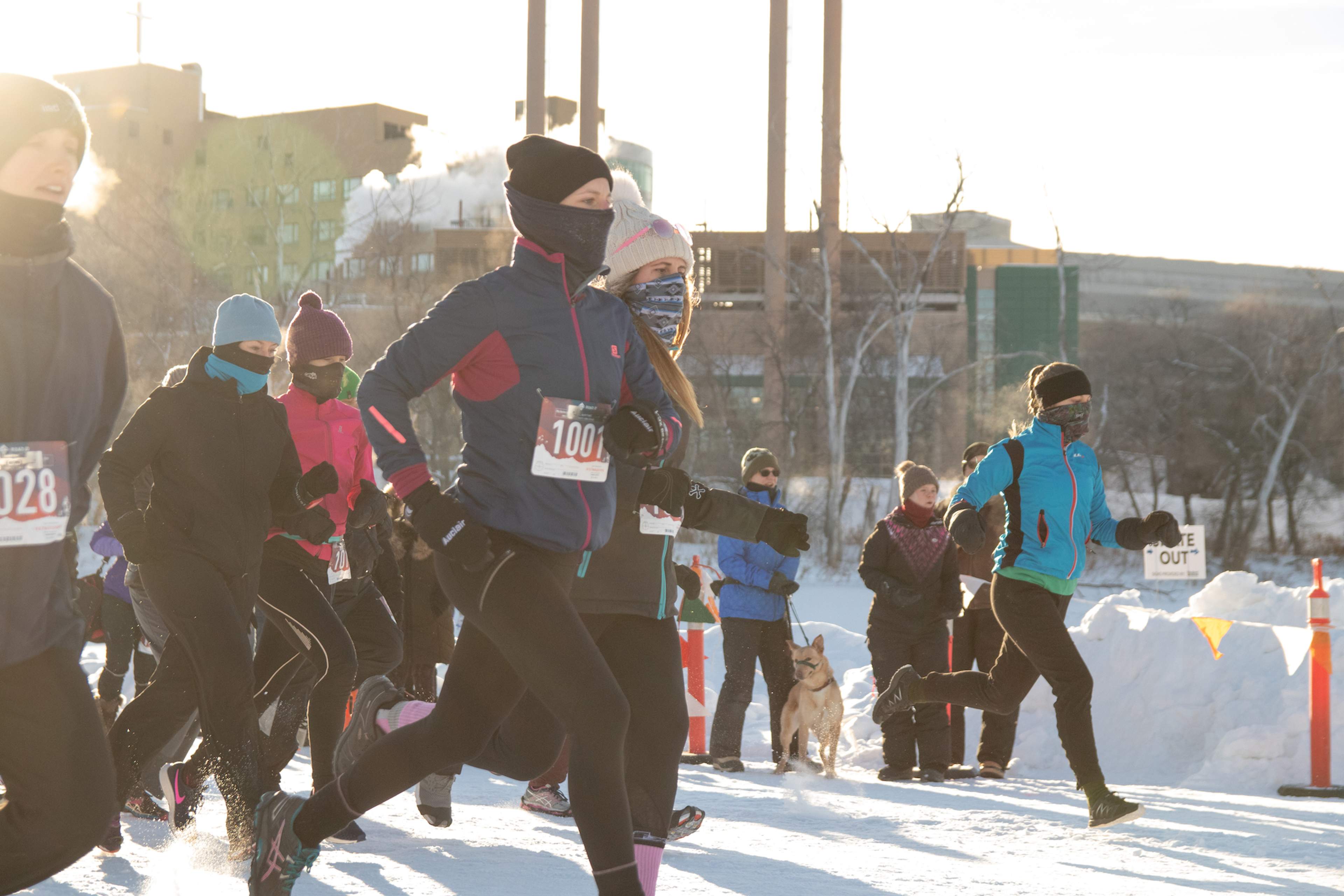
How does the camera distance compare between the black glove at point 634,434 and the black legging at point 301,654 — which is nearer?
the black glove at point 634,434

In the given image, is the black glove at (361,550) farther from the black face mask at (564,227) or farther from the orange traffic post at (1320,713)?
the orange traffic post at (1320,713)

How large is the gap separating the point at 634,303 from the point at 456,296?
83 cm

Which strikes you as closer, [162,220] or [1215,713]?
[1215,713]

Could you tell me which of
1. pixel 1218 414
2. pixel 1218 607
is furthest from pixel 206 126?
pixel 1218 607

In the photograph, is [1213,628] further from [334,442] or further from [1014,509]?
[334,442]

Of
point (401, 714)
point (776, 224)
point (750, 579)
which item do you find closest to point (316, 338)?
point (401, 714)

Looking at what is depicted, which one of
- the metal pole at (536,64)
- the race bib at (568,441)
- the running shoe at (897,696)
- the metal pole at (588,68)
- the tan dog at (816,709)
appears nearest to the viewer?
the race bib at (568,441)

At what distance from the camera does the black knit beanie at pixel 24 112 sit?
2.75 meters

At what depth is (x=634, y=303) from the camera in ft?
13.9

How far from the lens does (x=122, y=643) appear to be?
841cm

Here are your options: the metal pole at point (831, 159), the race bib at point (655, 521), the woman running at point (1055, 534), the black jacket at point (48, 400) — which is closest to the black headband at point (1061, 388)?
the woman running at point (1055, 534)

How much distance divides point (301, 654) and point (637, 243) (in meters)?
1.97

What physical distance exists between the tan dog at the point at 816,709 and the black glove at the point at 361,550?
137 inches

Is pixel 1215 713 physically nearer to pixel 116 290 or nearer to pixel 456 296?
pixel 456 296
